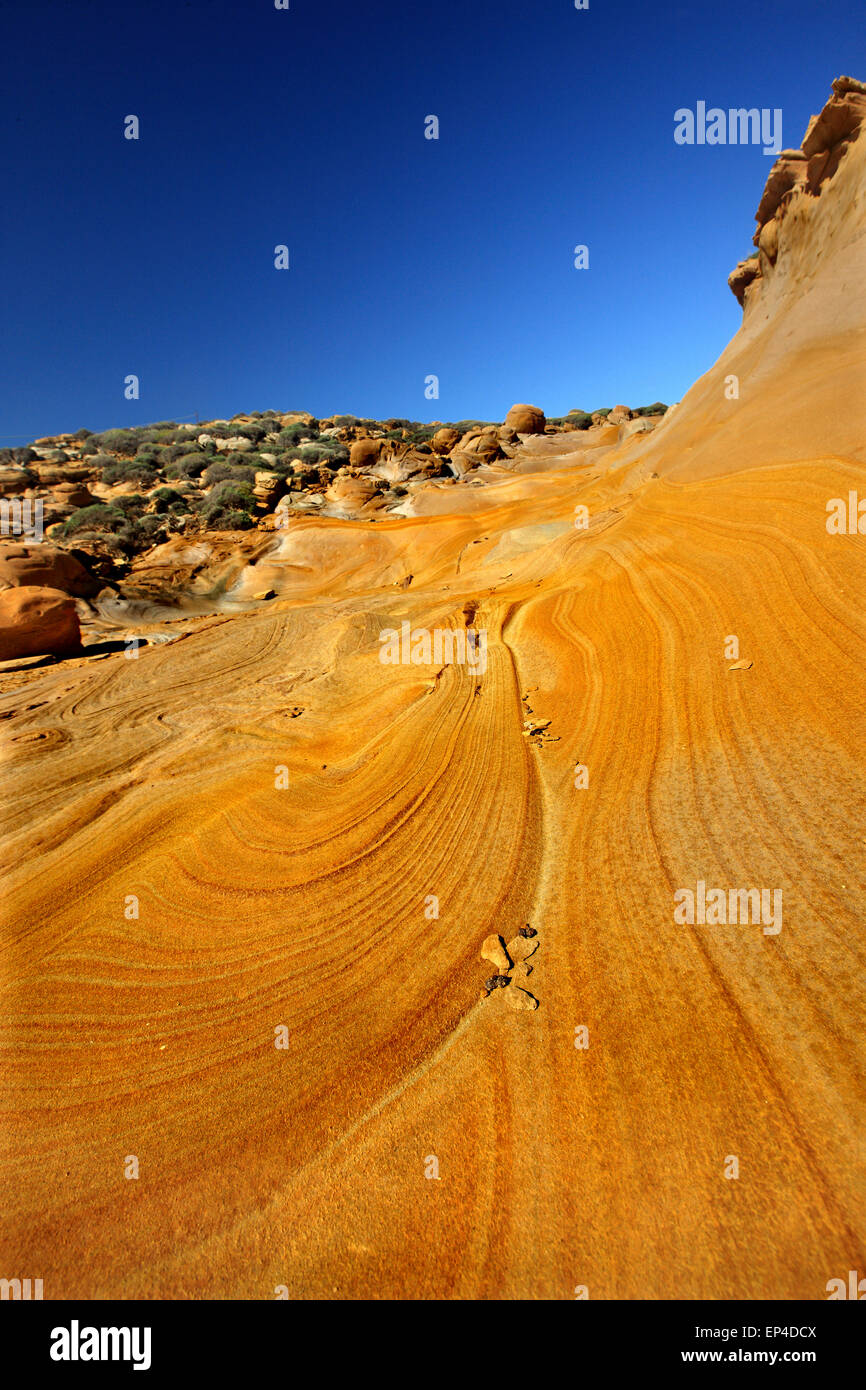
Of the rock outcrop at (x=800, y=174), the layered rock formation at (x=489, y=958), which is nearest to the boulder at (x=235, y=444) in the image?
the rock outcrop at (x=800, y=174)

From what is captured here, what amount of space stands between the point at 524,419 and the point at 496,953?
99.1 feet

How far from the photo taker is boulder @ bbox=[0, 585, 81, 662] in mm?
7914

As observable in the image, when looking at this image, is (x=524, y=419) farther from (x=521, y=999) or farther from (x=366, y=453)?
(x=521, y=999)

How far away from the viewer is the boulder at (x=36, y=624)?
312 inches

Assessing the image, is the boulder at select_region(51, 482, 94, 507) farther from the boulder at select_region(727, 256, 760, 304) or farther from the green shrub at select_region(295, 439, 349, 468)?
the boulder at select_region(727, 256, 760, 304)

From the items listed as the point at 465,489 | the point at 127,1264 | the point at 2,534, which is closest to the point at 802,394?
the point at 127,1264

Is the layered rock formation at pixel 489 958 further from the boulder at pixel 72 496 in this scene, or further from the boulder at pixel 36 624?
the boulder at pixel 72 496

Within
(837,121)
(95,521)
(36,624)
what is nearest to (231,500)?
(95,521)

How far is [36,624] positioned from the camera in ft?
26.3

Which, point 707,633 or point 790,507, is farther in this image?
point 790,507

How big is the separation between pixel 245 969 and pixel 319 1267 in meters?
0.89

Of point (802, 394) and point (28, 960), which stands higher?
point (802, 394)

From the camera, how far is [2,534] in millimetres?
A: 17125
